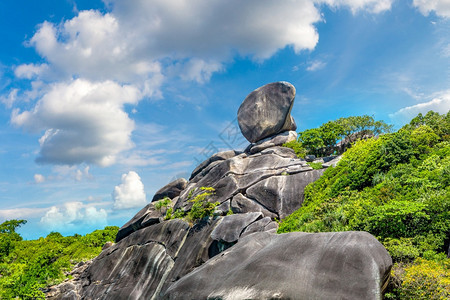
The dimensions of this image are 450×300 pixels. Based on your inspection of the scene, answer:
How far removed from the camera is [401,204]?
12.5 m

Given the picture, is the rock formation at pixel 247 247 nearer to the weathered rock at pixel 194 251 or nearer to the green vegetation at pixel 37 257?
the weathered rock at pixel 194 251

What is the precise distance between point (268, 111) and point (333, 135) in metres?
8.97

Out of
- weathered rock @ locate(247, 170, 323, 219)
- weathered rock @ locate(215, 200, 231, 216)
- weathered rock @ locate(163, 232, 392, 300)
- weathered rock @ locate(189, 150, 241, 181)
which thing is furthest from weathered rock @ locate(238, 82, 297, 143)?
weathered rock @ locate(163, 232, 392, 300)

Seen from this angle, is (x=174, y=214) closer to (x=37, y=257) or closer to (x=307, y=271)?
(x=37, y=257)

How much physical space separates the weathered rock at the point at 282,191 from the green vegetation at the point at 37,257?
17584 millimetres

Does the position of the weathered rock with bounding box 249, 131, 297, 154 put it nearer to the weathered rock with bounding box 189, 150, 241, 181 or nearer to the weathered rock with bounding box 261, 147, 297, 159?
the weathered rock with bounding box 189, 150, 241, 181

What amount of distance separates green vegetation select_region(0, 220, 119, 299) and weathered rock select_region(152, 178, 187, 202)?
31.5ft

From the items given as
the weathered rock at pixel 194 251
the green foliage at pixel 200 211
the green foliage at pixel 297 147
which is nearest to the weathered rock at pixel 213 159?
the green foliage at pixel 297 147

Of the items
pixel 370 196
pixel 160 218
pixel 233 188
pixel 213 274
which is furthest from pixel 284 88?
pixel 213 274

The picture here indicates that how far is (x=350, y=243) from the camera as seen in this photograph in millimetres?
9320

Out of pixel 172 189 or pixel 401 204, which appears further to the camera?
pixel 172 189

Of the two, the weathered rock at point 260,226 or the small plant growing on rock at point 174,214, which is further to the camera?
the small plant growing on rock at point 174,214

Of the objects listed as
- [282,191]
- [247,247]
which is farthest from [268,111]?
[247,247]

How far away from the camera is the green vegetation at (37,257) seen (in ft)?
74.1
